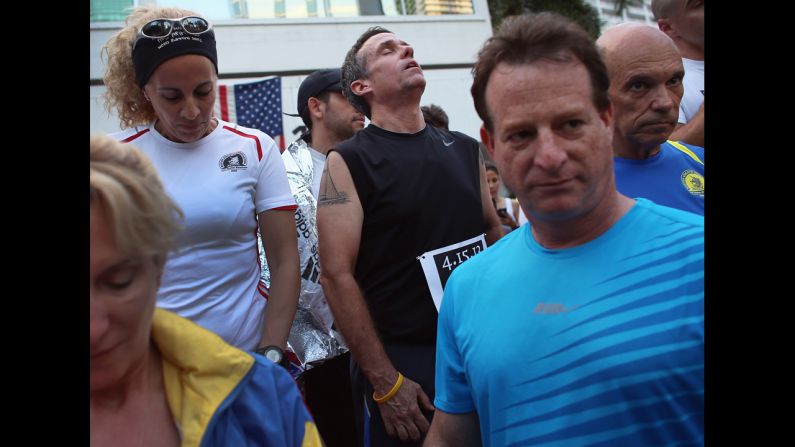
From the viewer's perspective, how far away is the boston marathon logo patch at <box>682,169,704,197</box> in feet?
7.90

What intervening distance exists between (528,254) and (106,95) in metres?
1.94

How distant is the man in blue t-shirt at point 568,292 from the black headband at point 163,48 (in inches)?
44.4

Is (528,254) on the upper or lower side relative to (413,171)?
lower

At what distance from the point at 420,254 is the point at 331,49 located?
11626 mm

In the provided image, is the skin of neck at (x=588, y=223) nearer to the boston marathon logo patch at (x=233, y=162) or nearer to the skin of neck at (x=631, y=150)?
the skin of neck at (x=631, y=150)

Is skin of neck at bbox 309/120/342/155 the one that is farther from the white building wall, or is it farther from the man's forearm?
the white building wall

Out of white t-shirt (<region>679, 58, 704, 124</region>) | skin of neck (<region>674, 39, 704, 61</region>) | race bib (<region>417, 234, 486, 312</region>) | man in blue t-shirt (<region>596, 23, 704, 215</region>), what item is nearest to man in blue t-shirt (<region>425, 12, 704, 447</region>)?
man in blue t-shirt (<region>596, 23, 704, 215</region>)

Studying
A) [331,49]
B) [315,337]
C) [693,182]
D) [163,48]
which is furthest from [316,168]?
[331,49]

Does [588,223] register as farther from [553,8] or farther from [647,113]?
[553,8]

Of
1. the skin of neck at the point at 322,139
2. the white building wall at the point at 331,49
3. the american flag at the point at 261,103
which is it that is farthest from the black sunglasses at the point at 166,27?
the white building wall at the point at 331,49

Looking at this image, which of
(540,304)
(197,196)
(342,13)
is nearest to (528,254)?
(540,304)

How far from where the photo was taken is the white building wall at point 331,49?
521 inches
